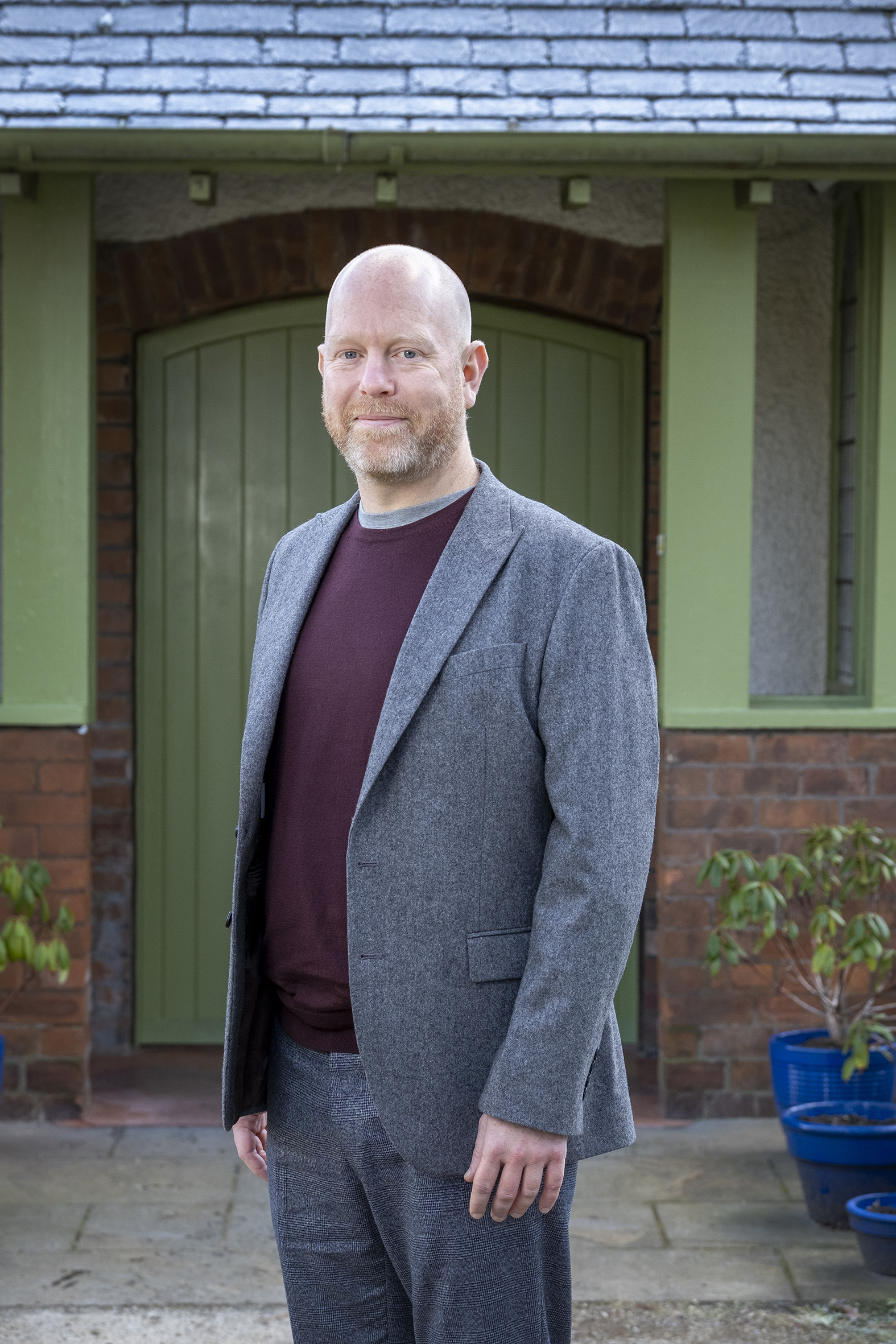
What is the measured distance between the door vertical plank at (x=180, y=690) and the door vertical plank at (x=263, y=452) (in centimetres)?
18

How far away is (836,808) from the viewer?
4.52 m

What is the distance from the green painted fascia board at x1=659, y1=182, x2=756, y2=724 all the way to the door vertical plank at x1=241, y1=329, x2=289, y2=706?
1.34m

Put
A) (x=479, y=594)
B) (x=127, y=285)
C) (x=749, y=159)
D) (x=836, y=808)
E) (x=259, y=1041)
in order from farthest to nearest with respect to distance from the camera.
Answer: (x=127, y=285), (x=836, y=808), (x=749, y=159), (x=259, y=1041), (x=479, y=594)

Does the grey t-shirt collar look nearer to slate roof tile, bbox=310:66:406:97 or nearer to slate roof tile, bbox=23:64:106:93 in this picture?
slate roof tile, bbox=310:66:406:97

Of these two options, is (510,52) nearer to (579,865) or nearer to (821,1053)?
(821,1053)

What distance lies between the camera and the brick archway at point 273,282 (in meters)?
4.89

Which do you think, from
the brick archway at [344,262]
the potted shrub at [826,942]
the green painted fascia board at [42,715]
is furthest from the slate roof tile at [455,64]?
the potted shrub at [826,942]

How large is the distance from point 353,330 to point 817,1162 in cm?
267

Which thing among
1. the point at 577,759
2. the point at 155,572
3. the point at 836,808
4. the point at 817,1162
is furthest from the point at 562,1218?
the point at 155,572

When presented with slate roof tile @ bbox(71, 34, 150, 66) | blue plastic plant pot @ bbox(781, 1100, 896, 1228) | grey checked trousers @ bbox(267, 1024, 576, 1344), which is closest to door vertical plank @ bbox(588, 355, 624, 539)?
slate roof tile @ bbox(71, 34, 150, 66)

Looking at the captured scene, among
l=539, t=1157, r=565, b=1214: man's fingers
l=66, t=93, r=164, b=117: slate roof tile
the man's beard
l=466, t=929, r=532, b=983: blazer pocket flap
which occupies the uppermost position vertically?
l=66, t=93, r=164, b=117: slate roof tile

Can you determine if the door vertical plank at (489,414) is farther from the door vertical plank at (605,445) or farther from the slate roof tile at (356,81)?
the slate roof tile at (356,81)

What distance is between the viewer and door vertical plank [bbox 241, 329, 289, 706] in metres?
5.04

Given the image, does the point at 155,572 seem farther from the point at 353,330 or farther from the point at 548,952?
the point at 548,952
